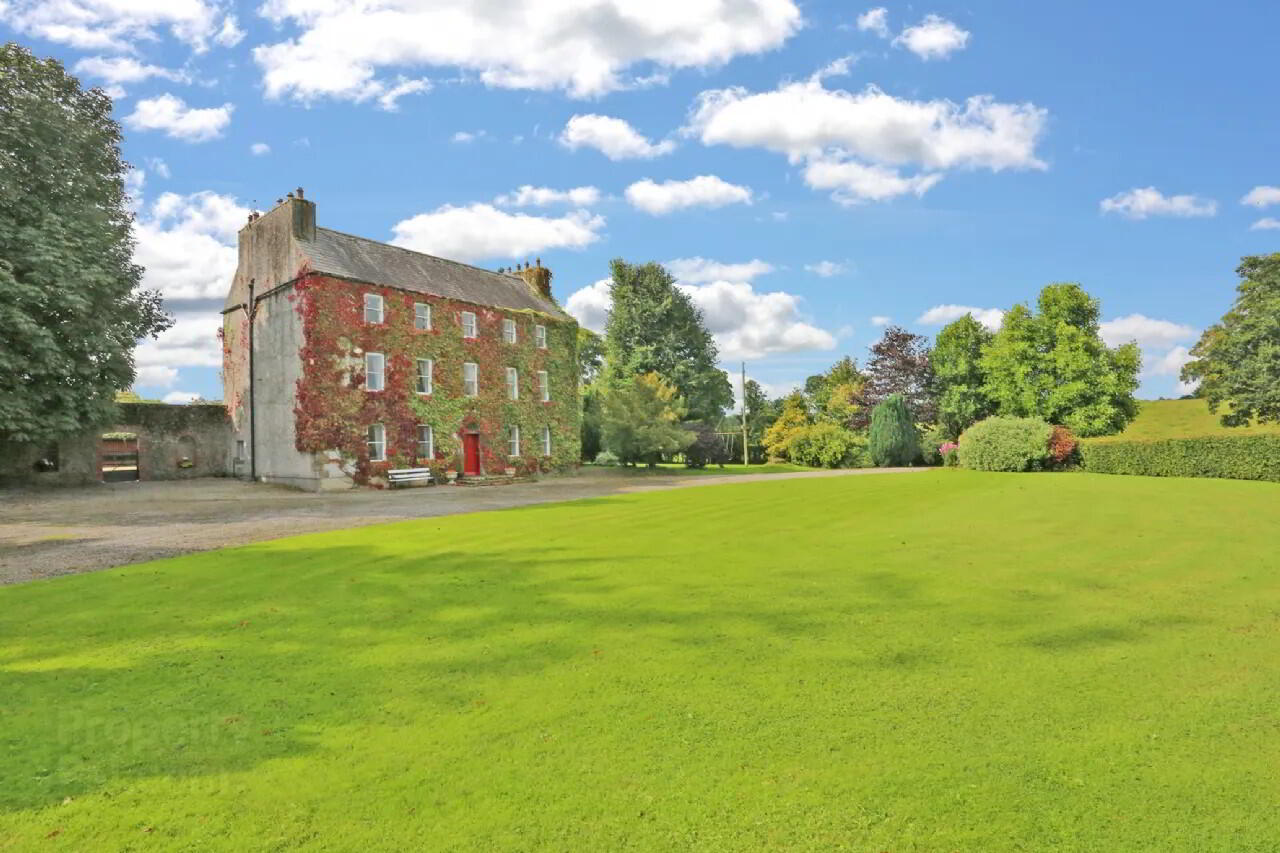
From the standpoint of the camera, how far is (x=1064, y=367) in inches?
1828

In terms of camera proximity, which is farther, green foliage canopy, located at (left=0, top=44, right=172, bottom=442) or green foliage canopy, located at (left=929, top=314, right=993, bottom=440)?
green foliage canopy, located at (left=929, top=314, right=993, bottom=440)

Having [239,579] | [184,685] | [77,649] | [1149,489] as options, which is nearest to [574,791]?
[184,685]

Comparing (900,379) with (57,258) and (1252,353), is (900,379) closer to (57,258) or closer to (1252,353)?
(1252,353)

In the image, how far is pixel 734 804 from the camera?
3719mm

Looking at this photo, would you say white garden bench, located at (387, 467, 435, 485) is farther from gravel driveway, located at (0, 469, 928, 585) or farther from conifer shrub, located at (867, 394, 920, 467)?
conifer shrub, located at (867, 394, 920, 467)

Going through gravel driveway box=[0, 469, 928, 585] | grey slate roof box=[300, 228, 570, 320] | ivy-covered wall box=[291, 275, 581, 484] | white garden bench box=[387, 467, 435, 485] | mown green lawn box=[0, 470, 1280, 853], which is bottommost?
mown green lawn box=[0, 470, 1280, 853]

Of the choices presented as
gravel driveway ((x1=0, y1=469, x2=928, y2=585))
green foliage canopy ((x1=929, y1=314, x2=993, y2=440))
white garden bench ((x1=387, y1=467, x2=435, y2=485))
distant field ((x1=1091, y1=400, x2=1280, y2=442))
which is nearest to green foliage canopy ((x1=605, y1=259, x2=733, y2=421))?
green foliage canopy ((x1=929, y1=314, x2=993, y2=440))

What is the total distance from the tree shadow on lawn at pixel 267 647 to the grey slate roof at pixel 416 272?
23.5 m

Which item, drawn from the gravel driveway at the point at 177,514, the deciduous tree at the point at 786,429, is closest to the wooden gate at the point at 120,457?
the gravel driveway at the point at 177,514

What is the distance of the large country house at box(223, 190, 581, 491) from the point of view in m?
29.5

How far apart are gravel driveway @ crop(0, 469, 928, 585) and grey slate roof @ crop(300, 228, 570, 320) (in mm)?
10172

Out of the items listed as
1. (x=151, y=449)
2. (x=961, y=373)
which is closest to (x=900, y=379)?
(x=961, y=373)

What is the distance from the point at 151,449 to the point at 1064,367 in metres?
53.1

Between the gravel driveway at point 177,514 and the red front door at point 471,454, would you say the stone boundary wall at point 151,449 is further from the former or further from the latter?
the red front door at point 471,454
